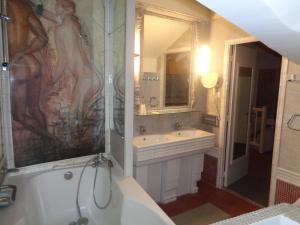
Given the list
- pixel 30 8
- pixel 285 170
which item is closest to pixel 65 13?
pixel 30 8

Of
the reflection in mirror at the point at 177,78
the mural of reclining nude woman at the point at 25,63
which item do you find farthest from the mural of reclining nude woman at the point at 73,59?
the reflection in mirror at the point at 177,78

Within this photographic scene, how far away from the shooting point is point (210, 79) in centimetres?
323

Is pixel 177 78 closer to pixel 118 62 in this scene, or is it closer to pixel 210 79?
pixel 210 79

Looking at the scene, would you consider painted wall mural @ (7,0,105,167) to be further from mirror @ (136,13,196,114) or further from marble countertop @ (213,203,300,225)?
marble countertop @ (213,203,300,225)

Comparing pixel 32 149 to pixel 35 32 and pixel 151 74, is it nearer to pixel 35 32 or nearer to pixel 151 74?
pixel 35 32

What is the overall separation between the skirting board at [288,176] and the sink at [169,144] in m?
0.90

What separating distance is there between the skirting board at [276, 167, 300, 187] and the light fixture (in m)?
1.39

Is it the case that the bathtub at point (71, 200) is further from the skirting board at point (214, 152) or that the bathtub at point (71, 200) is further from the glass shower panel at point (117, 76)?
the skirting board at point (214, 152)

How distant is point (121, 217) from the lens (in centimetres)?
183

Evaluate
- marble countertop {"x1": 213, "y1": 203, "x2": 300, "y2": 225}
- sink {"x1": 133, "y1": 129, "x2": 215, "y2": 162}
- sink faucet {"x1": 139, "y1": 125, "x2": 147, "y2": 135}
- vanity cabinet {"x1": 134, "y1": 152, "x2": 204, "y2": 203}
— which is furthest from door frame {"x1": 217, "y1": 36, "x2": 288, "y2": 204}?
marble countertop {"x1": 213, "y1": 203, "x2": 300, "y2": 225}

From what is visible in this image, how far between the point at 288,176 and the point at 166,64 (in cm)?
202

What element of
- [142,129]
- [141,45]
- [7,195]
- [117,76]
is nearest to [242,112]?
[142,129]

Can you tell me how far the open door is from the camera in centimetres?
323

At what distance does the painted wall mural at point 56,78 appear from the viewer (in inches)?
83.0
